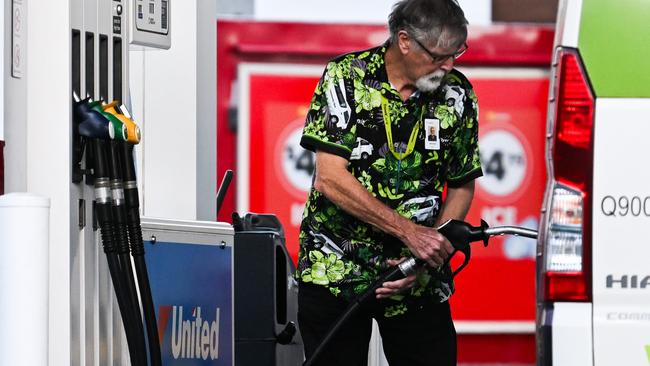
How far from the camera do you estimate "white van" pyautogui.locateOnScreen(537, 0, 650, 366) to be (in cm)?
418

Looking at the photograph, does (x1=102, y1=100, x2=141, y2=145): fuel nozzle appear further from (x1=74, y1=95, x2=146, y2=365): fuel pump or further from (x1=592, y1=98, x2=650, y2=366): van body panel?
(x1=592, y1=98, x2=650, y2=366): van body panel

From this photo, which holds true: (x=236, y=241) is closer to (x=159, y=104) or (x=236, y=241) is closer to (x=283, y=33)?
(x=159, y=104)

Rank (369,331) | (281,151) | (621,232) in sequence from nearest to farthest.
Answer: (621,232)
(369,331)
(281,151)

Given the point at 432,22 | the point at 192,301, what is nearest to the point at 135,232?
the point at 192,301

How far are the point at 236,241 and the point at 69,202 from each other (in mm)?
2431

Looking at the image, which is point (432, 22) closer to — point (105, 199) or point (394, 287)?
point (394, 287)

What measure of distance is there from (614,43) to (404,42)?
1239 mm

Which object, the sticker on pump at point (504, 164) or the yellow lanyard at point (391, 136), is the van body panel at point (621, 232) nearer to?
the yellow lanyard at point (391, 136)

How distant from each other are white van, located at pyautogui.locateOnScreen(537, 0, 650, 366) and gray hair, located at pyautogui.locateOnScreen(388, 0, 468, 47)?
A: 3.41 feet

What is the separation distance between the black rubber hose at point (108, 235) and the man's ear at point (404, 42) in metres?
1.29

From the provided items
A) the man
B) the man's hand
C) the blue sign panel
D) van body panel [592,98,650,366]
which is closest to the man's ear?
the man

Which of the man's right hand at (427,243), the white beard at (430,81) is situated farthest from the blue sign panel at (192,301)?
the white beard at (430,81)

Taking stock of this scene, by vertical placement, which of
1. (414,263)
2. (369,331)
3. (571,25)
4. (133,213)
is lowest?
(369,331)

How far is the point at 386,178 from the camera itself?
5.35m
